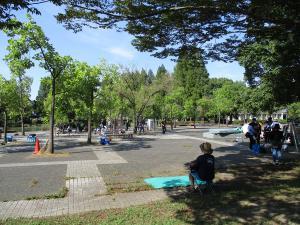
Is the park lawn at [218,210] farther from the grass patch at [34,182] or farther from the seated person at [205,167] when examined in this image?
the grass patch at [34,182]

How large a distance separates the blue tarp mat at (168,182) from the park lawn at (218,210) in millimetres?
971

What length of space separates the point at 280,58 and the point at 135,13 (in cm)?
948

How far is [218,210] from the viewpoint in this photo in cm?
647

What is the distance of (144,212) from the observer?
21.2 feet

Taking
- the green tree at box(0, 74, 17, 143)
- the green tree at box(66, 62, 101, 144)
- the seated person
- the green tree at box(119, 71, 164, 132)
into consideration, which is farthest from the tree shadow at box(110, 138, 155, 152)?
the green tree at box(119, 71, 164, 132)

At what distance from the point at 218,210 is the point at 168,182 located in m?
3.03

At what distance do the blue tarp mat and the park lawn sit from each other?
38.2 inches

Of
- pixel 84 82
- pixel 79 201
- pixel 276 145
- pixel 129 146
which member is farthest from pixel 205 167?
pixel 84 82

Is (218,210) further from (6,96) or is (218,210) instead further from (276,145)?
(6,96)

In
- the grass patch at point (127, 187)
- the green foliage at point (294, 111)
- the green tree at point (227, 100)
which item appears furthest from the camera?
the green tree at point (227, 100)

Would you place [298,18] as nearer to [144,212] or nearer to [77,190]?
[144,212]

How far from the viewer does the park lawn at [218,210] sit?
19.6 feet

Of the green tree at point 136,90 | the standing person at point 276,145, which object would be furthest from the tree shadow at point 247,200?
the green tree at point 136,90

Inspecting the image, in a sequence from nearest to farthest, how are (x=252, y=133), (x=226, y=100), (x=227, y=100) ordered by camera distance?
(x=252, y=133) < (x=226, y=100) < (x=227, y=100)
